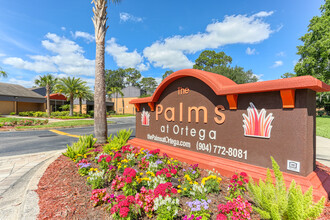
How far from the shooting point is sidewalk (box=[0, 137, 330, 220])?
10.4 feet

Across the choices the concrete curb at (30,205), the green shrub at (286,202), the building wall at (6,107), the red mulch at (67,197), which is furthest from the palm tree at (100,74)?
the building wall at (6,107)

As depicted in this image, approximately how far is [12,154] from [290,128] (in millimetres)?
11256

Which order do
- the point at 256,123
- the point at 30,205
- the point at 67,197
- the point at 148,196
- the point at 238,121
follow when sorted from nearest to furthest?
the point at 148,196 → the point at 30,205 → the point at 67,197 → the point at 256,123 → the point at 238,121

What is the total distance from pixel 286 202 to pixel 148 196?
7.05 feet

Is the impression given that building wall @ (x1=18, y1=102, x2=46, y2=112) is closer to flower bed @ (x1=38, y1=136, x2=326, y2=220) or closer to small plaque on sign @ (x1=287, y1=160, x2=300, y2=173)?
flower bed @ (x1=38, y1=136, x2=326, y2=220)

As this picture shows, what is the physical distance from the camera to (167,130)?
6449 millimetres

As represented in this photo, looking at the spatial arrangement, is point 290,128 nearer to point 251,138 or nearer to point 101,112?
point 251,138

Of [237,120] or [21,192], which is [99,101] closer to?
[21,192]

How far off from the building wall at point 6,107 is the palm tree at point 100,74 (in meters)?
38.2

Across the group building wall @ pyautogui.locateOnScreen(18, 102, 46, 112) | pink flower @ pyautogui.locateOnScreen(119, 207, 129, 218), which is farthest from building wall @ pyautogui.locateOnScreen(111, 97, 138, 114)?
pink flower @ pyautogui.locateOnScreen(119, 207, 129, 218)

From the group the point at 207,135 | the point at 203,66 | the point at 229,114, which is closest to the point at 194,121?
the point at 207,135

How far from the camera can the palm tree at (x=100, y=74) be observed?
307 inches

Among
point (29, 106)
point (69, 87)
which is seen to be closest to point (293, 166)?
point (69, 87)

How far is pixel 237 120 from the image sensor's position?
4379 millimetres
